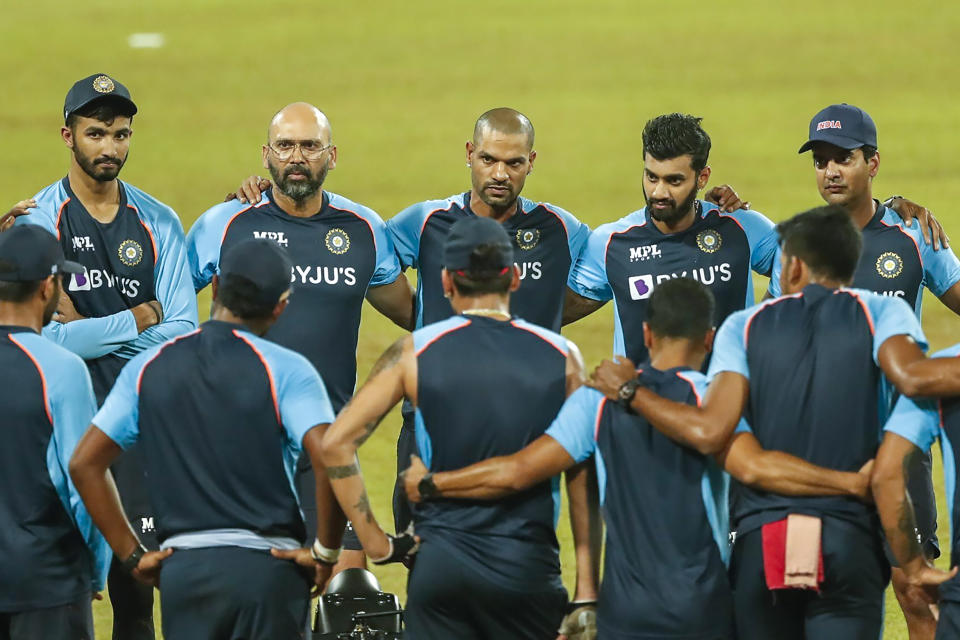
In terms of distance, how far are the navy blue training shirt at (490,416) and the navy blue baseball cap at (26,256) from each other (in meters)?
1.32

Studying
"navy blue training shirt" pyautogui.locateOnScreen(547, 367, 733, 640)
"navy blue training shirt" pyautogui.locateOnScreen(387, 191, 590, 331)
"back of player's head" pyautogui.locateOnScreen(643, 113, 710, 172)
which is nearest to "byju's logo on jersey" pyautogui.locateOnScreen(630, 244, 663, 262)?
"navy blue training shirt" pyautogui.locateOnScreen(387, 191, 590, 331)

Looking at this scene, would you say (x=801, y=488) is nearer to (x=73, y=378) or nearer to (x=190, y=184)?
(x=73, y=378)

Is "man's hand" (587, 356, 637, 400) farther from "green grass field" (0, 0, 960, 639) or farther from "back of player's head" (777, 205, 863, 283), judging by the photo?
"green grass field" (0, 0, 960, 639)

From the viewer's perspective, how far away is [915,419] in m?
4.57

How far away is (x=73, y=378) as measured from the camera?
16.0ft

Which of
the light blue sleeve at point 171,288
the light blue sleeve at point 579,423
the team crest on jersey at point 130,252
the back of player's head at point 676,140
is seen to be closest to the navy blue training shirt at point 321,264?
the light blue sleeve at point 171,288

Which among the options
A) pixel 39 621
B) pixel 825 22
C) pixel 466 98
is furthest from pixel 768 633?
pixel 825 22

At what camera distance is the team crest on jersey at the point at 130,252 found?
21.8 feet

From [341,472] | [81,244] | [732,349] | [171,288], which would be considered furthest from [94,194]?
[732,349]

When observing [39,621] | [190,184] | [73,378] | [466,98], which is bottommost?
[39,621]

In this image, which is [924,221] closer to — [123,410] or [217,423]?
[217,423]

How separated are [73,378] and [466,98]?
22124 millimetres

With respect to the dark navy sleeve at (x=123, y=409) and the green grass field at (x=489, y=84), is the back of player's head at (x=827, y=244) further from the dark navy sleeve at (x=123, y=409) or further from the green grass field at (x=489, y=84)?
the green grass field at (x=489, y=84)

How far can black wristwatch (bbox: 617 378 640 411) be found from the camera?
178 inches
